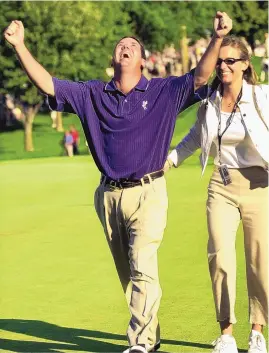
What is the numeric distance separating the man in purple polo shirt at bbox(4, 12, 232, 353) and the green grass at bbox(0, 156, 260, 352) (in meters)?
0.50

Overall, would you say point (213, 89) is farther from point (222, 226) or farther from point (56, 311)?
point (56, 311)

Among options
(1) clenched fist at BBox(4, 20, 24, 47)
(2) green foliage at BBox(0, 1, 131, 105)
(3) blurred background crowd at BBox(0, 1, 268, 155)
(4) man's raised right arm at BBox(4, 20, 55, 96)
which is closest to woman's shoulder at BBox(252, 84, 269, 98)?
(4) man's raised right arm at BBox(4, 20, 55, 96)

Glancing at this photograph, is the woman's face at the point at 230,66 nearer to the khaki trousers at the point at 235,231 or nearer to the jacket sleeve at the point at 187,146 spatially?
the jacket sleeve at the point at 187,146

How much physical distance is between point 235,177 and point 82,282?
3634 millimetres

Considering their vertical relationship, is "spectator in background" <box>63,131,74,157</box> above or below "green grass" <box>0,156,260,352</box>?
below

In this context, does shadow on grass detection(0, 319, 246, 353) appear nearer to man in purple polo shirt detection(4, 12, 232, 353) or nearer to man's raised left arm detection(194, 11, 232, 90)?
man in purple polo shirt detection(4, 12, 232, 353)

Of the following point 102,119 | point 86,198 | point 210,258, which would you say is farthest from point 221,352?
point 86,198

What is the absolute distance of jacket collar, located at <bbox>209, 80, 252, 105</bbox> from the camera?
7.93m

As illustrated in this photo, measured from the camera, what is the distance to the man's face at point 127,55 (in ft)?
26.1

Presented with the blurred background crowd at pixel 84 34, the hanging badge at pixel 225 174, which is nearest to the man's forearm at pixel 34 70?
the hanging badge at pixel 225 174

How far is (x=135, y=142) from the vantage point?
25.9 feet

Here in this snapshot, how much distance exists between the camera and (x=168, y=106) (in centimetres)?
796

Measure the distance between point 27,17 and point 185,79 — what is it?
54642mm

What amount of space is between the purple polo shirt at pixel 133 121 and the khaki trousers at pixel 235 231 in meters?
0.49
